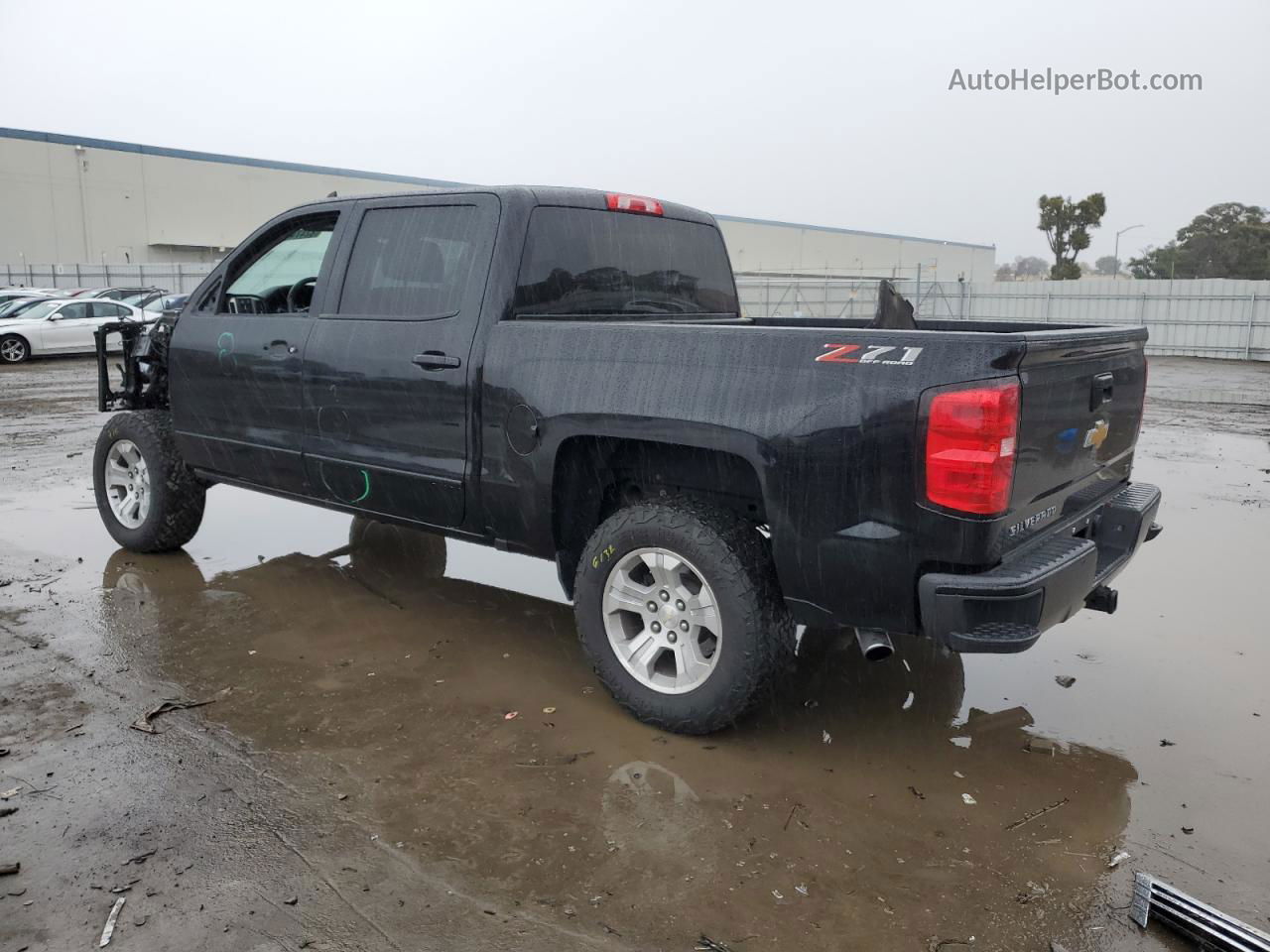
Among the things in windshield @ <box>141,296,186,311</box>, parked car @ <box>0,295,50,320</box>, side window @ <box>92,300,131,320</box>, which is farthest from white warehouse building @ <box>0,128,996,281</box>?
side window @ <box>92,300,131,320</box>

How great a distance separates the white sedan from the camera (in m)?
21.0

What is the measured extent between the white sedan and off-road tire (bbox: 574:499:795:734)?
19946 mm

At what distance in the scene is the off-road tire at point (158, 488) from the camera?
5.77 m

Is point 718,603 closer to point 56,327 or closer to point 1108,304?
point 56,327

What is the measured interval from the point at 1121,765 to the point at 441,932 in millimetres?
2426

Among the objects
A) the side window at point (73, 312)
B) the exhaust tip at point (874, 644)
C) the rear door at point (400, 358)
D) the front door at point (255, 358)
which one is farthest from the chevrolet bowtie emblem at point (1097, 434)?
the side window at point (73, 312)

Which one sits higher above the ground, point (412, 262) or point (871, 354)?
point (412, 262)

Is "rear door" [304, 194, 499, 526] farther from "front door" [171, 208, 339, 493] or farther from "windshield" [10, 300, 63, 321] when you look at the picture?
"windshield" [10, 300, 63, 321]

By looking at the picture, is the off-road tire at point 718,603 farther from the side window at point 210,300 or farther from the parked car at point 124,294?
the parked car at point 124,294

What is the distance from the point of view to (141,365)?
19.2ft

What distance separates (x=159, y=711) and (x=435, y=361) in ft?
5.75

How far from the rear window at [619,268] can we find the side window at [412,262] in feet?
0.94

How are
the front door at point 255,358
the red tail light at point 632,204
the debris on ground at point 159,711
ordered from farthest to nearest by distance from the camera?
the front door at point 255,358, the red tail light at point 632,204, the debris on ground at point 159,711

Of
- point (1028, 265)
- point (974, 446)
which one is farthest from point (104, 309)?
point (1028, 265)
